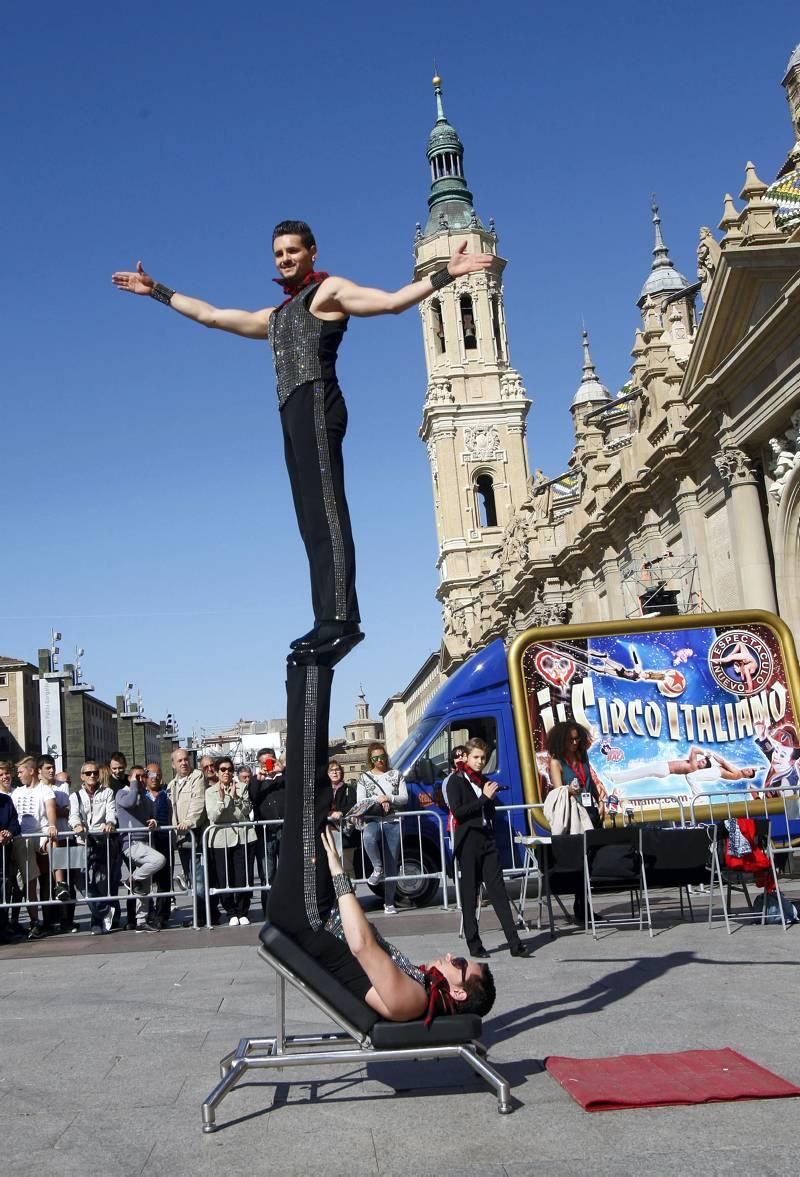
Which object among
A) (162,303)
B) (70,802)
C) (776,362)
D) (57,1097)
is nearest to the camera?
(57,1097)

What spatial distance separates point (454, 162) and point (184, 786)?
84.3 meters

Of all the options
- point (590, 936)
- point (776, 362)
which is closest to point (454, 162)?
point (776, 362)

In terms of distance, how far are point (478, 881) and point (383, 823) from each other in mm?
4630

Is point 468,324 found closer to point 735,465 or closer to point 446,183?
point 446,183

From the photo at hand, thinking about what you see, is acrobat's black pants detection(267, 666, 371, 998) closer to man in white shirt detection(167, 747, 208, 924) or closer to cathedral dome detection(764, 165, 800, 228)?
man in white shirt detection(167, 747, 208, 924)

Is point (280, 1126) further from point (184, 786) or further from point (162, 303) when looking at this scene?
point (184, 786)

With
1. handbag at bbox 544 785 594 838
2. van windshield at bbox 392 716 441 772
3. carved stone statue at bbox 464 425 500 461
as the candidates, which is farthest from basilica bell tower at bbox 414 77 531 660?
handbag at bbox 544 785 594 838

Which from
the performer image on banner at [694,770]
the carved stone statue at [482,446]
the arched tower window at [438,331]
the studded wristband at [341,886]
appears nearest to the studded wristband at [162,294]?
the studded wristband at [341,886]

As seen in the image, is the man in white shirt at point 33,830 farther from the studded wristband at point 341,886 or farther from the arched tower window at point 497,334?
the arched tower window at point 497,334

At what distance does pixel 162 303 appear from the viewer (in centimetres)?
546

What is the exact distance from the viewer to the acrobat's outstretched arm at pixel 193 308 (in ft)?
17.4

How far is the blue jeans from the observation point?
14.4 meters

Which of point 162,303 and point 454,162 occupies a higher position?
point 454,162

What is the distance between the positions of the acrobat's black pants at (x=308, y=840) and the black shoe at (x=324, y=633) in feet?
0.29
